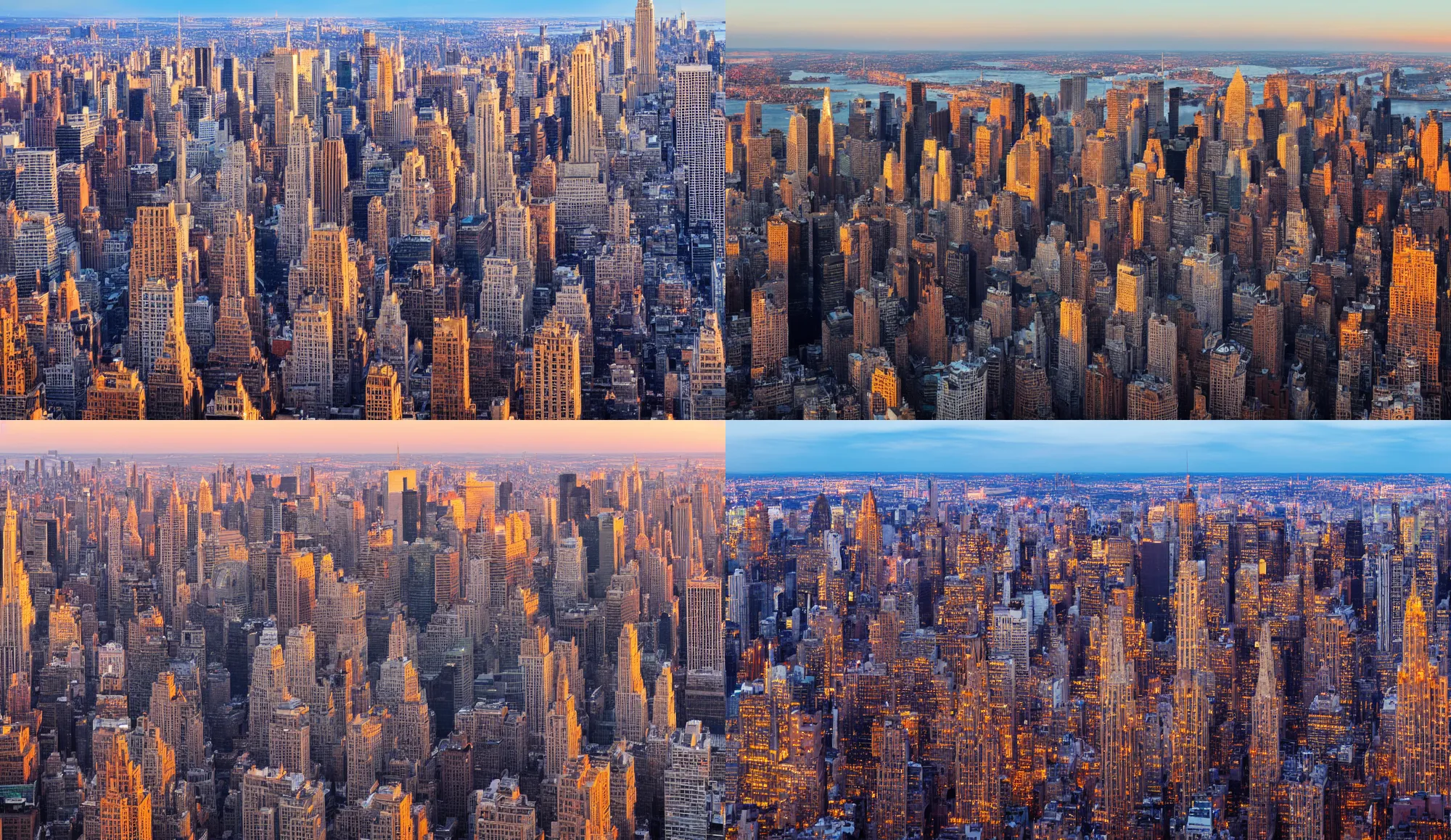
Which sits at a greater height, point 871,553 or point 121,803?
point 871,553

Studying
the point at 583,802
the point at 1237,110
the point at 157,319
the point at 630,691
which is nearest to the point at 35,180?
the point at 157,319

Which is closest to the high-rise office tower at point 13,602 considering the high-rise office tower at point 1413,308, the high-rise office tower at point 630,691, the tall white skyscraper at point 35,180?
the tall white skyscraper at point 35,180

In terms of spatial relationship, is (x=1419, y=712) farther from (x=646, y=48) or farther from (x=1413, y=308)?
(x=646, y=48)

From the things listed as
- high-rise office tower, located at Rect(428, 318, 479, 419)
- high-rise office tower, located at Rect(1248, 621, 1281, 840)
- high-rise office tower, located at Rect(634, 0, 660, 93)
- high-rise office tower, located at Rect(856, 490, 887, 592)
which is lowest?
high-rise office tower, located at Rect(1248, 621, 1281, 840)

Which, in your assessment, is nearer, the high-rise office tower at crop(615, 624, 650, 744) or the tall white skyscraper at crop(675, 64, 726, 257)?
the tall white skyscraper at crop(675, 64, 726, 257)

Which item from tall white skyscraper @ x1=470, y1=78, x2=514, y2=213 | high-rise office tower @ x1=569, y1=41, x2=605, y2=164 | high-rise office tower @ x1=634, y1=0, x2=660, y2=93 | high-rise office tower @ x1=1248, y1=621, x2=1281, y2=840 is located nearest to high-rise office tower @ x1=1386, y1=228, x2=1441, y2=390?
high-rise office tower @ x1=1248, y1=621, x2=1281, y2=840

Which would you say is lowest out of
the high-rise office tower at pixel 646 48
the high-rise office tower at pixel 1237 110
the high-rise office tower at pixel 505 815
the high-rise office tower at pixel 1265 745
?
the high-rise office tower at pixel 505 815

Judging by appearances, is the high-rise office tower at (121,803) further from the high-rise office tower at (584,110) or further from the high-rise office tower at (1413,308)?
the high-rise office tower at (1413,308)

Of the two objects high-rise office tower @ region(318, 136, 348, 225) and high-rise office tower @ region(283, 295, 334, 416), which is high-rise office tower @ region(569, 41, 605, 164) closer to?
high-rise office tower @ region(318, 136, 348, 225)

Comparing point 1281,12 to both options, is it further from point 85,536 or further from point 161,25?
point 85,536

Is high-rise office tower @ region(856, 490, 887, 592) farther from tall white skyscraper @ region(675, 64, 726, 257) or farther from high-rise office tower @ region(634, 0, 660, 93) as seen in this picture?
high-rise office tower @ region(634, 0, 660, 93)

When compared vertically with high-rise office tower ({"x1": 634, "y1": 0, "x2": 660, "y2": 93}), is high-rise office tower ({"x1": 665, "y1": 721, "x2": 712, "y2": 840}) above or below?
below

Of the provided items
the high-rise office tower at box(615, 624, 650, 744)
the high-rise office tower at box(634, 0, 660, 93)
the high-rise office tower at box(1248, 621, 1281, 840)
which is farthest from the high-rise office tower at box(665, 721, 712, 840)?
the high-rise office tower at box(634, 0, 660, 93)
